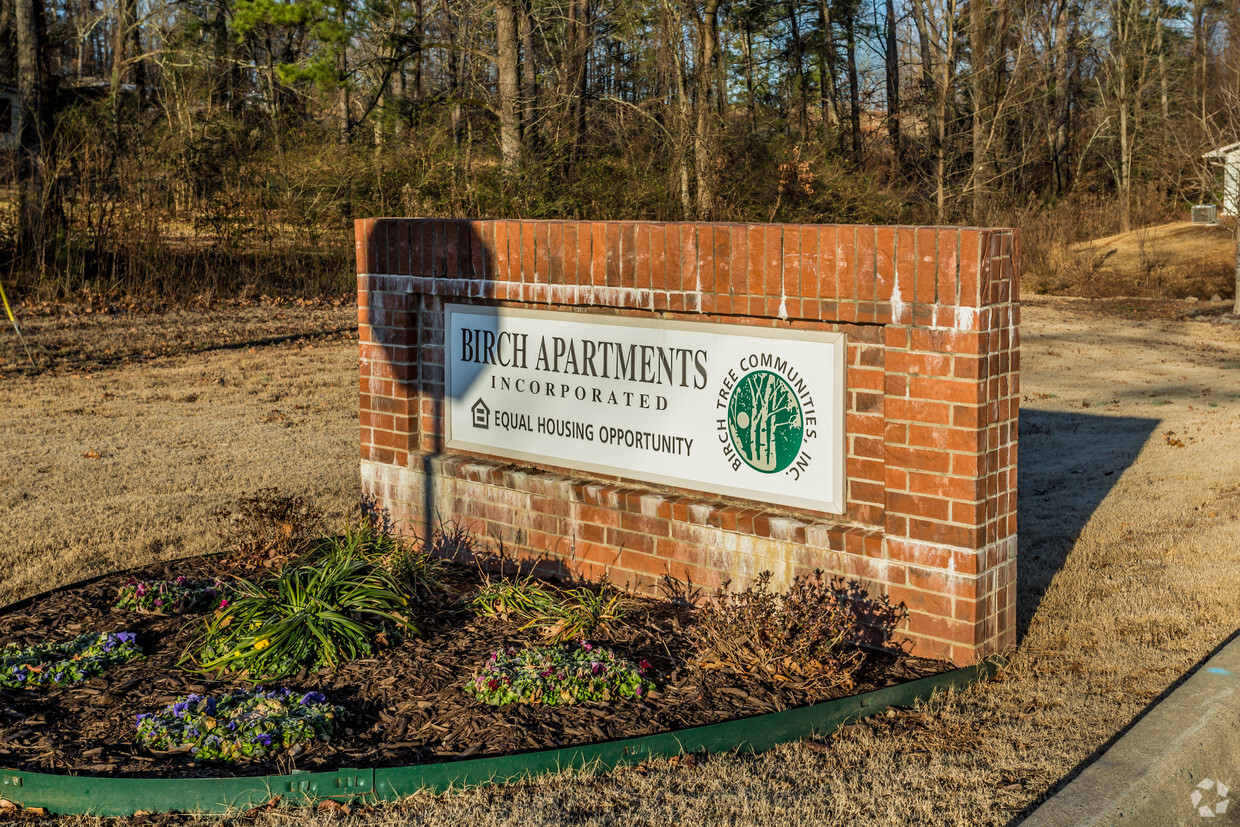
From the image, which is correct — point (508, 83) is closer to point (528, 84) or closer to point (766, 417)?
point (528, 84)

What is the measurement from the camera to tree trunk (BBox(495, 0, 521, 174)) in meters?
20.6

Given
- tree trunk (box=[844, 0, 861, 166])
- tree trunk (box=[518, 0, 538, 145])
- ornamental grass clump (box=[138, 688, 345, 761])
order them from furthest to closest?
tree trunk (box=[844, 0, 861, 166])
tree trunk (box=[518, 0, 538, 145])
ornamental grass clump (box=[138, 688, 345, 761])

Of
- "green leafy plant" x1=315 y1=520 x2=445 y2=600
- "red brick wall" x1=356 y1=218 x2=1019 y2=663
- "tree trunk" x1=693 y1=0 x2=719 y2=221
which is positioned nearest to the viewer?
"red brick wall" x1=356 y1=218 x2=1019 y2=663

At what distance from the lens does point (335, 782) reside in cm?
319

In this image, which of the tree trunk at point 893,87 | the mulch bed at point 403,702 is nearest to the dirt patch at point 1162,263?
the tree trunk at point 893,87

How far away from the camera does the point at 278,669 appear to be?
400 cm

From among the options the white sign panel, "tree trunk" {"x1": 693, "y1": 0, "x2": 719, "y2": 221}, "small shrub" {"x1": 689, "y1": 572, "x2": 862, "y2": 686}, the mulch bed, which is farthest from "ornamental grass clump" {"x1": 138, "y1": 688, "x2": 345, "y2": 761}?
"tree trunk" {"x1": 693, "y1": 0, "x2": 719, "y2": 221}

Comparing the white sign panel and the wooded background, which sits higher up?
the wooded background

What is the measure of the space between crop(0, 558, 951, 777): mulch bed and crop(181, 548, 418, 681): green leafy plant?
8 centimetres

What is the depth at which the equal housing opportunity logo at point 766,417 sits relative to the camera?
4.40 m

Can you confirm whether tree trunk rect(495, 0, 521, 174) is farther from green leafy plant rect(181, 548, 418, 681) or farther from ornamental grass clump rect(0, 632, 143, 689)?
ornamental grass clump rect(0, 632, 143, 689)

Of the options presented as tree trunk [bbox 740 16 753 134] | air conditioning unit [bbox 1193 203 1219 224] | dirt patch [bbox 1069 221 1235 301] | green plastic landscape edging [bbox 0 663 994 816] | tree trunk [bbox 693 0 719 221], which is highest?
tree trunk [bbox 740 16 753 134]

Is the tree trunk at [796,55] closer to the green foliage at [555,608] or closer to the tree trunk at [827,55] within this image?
the tree trunk at [827,55]

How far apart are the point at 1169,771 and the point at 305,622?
2879 millimetres
